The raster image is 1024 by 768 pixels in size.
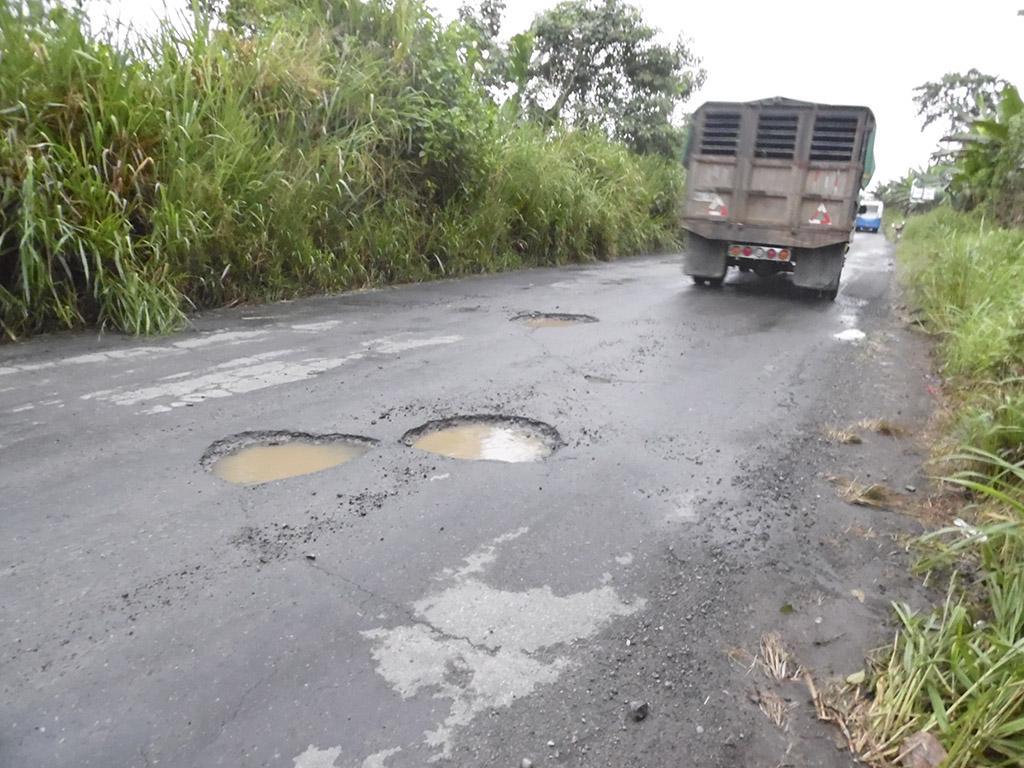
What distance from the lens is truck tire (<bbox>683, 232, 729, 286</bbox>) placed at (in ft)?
33.5

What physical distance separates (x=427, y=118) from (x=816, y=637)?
8.62 meters

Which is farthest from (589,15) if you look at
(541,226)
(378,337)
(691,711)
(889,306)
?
(691,711)

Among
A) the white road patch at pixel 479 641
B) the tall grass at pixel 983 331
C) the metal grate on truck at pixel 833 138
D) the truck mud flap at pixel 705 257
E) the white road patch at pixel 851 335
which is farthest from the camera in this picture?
the truck mud flap at pixel 705 257

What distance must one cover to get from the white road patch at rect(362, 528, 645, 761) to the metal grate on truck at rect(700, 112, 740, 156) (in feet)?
27.5

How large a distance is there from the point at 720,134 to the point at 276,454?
8020 millimetres

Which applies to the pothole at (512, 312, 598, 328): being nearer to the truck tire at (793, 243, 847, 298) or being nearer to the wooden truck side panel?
the wooden truck side panel

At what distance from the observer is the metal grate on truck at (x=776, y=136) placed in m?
9.19

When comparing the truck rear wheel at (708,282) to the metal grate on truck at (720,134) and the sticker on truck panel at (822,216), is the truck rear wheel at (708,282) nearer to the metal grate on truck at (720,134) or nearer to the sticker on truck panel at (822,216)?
the sticker on truck panel at (822,216)

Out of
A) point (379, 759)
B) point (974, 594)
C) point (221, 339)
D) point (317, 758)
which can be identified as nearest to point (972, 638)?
point (974, 594)

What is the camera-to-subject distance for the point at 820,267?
9555 millimetres

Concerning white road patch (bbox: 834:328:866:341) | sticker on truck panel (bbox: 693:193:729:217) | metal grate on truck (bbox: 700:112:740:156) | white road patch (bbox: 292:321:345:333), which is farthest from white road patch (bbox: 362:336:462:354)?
metal grate on truck (bbox: 700:112:740:156)

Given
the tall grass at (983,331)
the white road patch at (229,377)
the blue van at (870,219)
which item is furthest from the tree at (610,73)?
the blue van at (870,219)

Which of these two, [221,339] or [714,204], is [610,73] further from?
[221,339]

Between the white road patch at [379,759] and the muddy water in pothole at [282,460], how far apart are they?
5.76 ft
